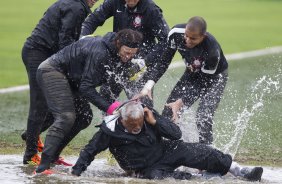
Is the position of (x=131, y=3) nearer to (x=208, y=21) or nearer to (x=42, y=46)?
(x=42, y=46)

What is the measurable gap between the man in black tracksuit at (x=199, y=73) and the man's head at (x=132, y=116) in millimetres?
955

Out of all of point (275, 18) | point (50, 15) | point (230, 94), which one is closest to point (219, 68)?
point (50, 15)

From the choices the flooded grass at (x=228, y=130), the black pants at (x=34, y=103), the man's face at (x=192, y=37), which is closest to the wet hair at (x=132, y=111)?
the flooded grass at (x=228, y=130)

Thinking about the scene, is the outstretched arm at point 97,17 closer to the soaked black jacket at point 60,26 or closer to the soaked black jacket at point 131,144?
the soaked black jacket at point 60,26

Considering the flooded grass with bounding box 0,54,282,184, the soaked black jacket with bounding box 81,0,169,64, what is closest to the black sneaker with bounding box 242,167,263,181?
the flooded grass with bounding box 0,54,282,184

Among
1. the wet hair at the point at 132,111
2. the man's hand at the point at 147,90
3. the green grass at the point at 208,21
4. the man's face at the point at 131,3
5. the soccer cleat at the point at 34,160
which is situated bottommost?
the green grass at the point at 208,21

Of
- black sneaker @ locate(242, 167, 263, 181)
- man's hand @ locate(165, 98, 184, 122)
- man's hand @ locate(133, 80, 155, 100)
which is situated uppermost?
Result: man's hand @ locate(133, 80, 155, 100)

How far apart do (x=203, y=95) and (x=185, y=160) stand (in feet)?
3.75

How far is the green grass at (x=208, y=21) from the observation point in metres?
22.2

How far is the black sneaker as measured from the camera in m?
9.72

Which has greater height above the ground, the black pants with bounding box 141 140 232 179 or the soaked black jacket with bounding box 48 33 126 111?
the soaked black jacket with bounding box 48 33 126 111

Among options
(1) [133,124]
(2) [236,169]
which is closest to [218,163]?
(2) [236,169]

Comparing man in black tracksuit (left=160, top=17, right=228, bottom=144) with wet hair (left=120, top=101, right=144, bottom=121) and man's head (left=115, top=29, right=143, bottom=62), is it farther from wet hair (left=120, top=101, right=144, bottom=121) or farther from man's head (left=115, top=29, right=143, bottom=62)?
wet hair (left=120, top=101, right=144, bottom=121)

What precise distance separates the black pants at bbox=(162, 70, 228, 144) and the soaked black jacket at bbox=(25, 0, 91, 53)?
4.43 feet
